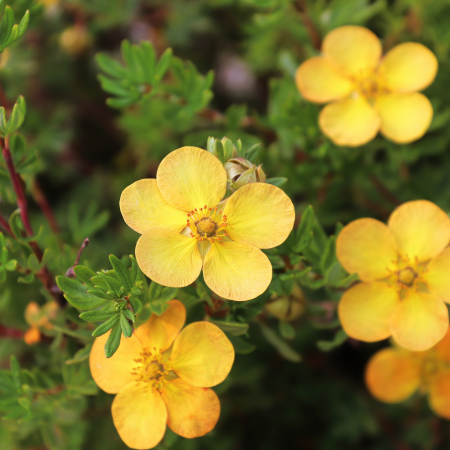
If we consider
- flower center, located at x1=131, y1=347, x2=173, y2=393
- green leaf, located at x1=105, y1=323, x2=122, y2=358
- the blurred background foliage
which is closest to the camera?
green leaf, located at x1=105, y1=323, x2=122, y2=358

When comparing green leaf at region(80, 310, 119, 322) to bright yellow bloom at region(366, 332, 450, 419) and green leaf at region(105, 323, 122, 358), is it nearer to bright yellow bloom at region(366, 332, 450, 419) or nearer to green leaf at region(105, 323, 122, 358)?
green leaf at region(105, 323, 122, 358)

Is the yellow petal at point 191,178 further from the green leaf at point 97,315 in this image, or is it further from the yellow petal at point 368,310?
the yellow petal at point 368,310

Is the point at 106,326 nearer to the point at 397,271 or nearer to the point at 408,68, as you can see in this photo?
the point at 397,271

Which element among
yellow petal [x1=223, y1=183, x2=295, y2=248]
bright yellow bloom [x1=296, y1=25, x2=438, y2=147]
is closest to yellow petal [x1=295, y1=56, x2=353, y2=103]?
bright yellow bloom [x1=296, y1=25, x2=438, y2=147]

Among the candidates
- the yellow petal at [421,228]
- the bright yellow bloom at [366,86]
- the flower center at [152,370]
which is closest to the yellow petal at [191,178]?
the flower center at [152,370]

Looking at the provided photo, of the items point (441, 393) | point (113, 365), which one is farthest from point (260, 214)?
point (441, 393)
